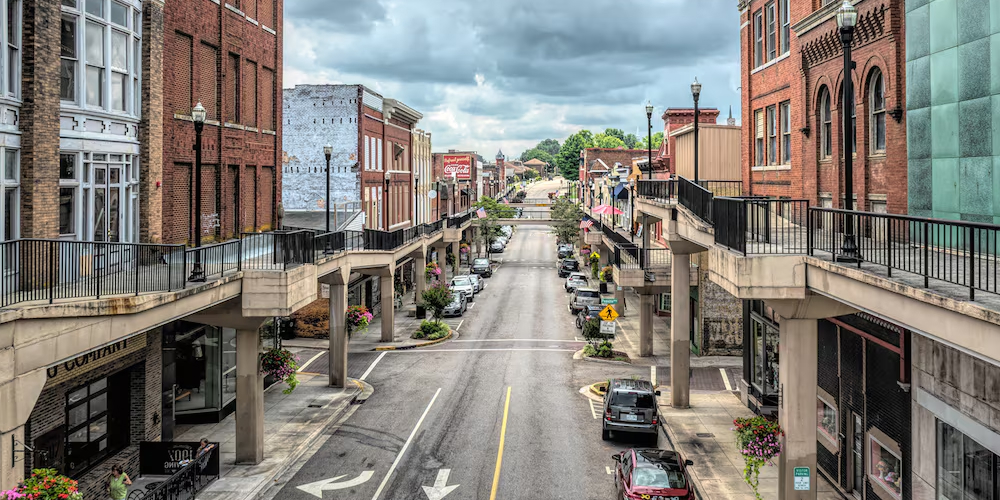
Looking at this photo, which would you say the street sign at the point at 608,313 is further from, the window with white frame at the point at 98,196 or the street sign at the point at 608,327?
the window with white frame at the point at 98,196

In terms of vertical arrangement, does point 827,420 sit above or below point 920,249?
below

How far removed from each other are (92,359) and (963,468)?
1757 centimetres

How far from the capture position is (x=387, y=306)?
129ft

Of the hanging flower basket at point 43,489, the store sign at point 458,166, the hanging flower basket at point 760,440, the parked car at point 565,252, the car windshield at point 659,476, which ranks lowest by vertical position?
the car windshield at point 659,476

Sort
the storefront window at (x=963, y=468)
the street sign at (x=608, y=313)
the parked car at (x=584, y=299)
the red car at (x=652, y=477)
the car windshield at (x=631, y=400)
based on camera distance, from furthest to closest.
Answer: the parked car at (x=584, y=299), the street sign at (x=608, y=313), the car windshield at (x=631, y=400), the red car at (x=652, y=477), the storefront window at (x=963, y=468)

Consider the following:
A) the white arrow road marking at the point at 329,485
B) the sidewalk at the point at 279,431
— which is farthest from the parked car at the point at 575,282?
the white arrow road marking at the point at 329,485

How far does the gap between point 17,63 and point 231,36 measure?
12596 mm

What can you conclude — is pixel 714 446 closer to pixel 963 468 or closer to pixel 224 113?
pixel 963 468

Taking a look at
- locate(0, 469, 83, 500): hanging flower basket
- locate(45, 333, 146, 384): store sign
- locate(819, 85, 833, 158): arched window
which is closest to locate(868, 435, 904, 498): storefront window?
locate(819, 85, 833, 158): arched window

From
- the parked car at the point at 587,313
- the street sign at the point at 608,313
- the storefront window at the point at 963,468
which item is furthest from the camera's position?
the parked car at the point at 587,313

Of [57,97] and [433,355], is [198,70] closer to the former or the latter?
[57,97]

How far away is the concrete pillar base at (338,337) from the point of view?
95.1 feet

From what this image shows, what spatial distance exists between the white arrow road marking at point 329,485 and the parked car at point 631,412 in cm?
710

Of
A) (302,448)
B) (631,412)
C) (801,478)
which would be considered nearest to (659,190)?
(631,412)
